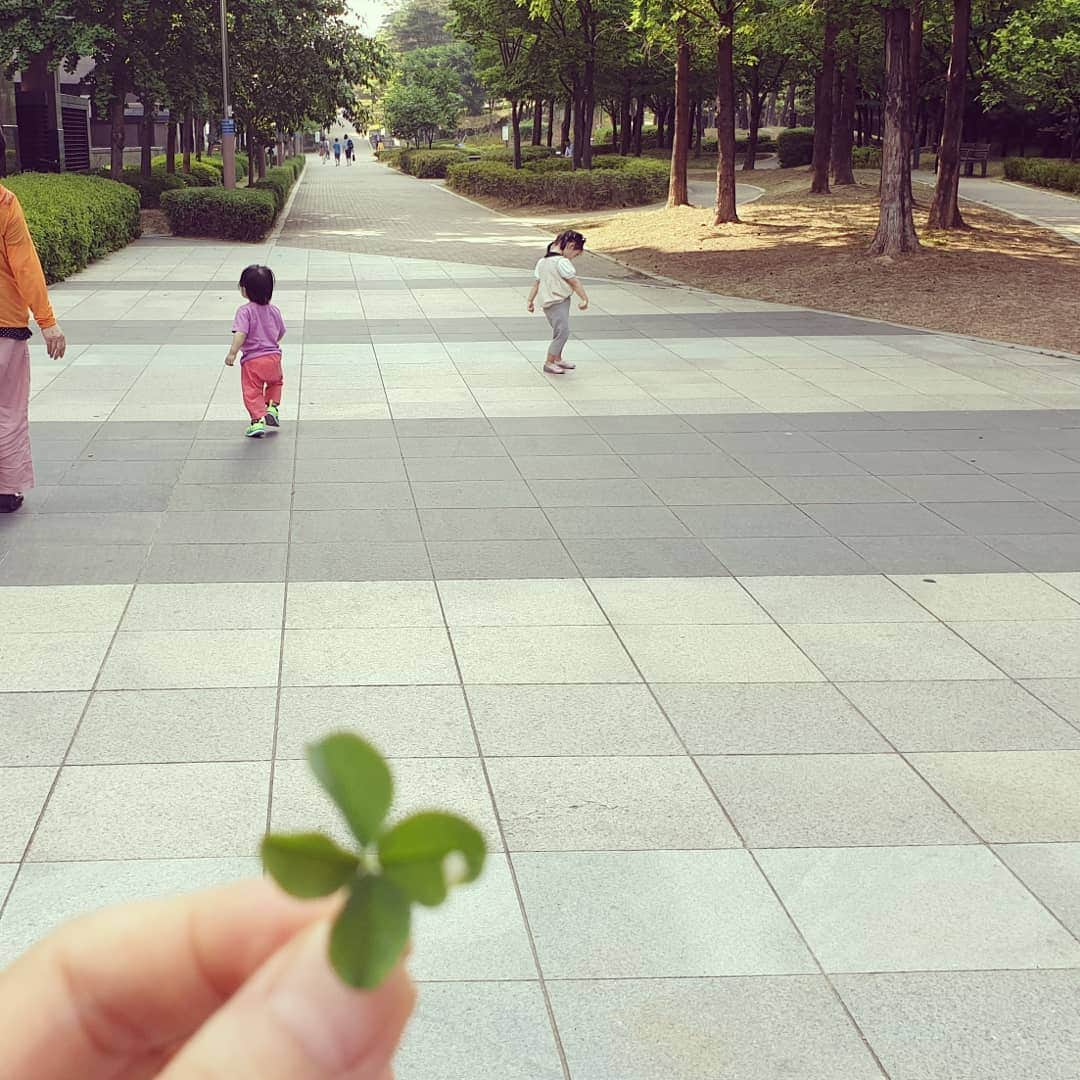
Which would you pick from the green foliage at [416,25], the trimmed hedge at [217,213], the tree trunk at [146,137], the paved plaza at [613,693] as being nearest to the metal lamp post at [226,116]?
the tree trunk at [146,137]

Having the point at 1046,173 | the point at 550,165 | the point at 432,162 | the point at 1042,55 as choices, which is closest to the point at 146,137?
the point at 550,165

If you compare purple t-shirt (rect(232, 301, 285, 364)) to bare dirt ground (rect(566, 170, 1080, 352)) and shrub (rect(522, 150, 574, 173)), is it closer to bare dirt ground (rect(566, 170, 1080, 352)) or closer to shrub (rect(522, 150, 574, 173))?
bare dirt ground (rect(566, 170, 1080, 352))

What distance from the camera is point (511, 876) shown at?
4125mm

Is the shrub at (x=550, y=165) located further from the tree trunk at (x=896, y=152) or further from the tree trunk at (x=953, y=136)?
the tree trunk at (x=896, y=152)

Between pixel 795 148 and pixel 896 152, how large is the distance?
1370 inches

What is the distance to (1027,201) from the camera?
121 feet

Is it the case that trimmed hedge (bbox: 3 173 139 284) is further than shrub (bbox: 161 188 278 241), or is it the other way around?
shrub (bbox: 161 188 278 241)

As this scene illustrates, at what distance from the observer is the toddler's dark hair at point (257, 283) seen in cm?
1018

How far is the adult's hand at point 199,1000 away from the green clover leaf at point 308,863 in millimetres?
12

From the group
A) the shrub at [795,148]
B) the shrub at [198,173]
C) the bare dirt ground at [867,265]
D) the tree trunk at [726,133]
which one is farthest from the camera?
the shrub at [795,148]

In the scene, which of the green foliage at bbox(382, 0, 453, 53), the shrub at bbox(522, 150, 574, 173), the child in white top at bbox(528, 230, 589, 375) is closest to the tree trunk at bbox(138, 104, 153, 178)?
the shrub at bbox(522, 150, 574, 173)

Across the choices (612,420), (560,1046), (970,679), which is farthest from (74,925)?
(612,420)

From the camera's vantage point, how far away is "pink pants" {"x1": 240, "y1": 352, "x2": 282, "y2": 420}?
34.0ft

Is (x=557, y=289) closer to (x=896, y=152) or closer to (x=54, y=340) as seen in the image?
(x=54, y=340)
